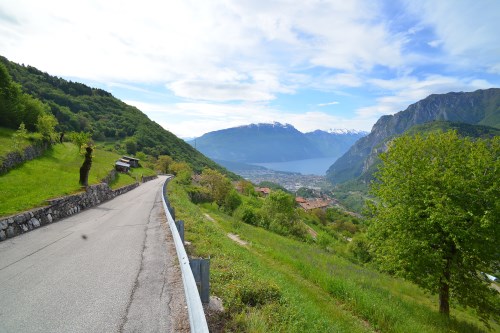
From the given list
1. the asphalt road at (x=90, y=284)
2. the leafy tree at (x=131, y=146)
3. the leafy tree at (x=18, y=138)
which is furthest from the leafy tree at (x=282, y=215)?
the leafy tree at (x=131, y=146)

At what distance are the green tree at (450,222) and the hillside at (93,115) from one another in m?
126

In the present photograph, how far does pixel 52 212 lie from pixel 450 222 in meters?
22.2

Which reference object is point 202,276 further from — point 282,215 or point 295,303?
point 282,215

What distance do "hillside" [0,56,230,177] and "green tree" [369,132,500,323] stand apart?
126 metres

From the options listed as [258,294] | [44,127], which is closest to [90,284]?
[258,294]

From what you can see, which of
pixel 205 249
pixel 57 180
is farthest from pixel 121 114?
pixel 205 249

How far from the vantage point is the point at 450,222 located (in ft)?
46.7

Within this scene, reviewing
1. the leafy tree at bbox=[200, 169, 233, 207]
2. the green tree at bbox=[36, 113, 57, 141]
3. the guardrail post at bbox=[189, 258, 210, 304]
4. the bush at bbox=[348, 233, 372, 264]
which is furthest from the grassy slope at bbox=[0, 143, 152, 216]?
the bush at bbox=[348, 233, 372, 264]

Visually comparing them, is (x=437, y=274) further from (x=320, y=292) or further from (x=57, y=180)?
(x=57, y=180)

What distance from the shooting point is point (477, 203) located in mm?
14773

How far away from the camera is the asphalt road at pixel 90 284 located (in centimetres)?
529

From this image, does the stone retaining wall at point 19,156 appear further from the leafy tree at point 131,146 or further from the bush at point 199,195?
the leafy tree at point 131,146

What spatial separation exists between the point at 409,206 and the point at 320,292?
720cm

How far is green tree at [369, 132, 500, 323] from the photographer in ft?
46.7
